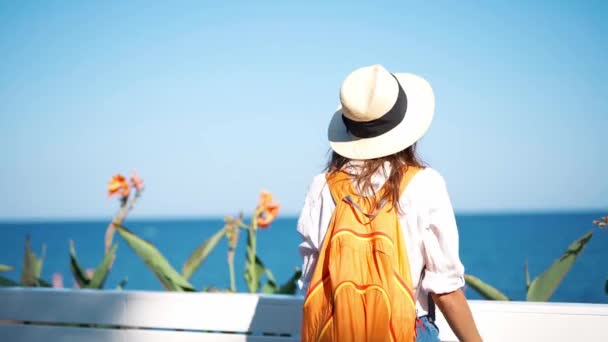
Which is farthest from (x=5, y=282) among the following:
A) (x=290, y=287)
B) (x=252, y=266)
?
(x=290, y=287)

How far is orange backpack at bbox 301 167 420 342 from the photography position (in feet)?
4.60

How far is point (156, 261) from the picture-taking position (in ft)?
8.75

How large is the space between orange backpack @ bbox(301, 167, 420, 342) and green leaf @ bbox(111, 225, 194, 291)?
4.16 feet

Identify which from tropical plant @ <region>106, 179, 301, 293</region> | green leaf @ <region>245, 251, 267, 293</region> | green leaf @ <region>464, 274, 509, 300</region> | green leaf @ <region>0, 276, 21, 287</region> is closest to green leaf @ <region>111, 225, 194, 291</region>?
tropical plant @ <region>106, 179, 301, 293</region>

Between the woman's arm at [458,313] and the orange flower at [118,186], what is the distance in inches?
76.3

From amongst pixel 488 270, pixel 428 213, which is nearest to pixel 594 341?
pixel 428 213

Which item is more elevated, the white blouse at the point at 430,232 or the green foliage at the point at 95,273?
the white blouse at the point at 430,232

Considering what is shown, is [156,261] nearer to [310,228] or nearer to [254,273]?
[254,273]

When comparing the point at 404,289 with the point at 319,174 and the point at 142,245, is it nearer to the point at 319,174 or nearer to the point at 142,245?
the point at 319,174

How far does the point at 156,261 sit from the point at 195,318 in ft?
1.31

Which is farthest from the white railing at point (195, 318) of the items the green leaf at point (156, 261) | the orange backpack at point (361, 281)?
the orange backpack at point (361, 281)

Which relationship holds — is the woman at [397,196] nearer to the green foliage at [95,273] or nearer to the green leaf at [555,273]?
the green leaf at [555,273]

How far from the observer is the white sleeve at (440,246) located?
4.71ft

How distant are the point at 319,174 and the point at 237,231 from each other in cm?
144
